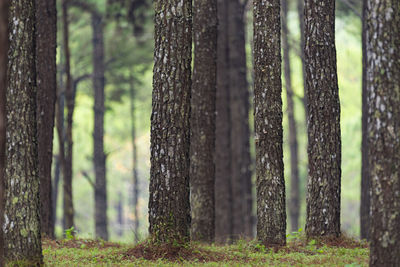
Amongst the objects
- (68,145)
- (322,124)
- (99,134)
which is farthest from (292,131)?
(322,124)

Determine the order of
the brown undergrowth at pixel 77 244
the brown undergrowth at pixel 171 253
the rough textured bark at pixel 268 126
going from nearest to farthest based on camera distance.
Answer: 1. the brown undergrowth at pixel 171 253
2. the rough textured bark at pixel 268 126
3. the brown undergrowth at pixel 77 244

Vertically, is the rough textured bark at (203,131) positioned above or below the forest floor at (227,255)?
above

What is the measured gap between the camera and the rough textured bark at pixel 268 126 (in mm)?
9656

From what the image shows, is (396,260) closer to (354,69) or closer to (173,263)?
(173,263)

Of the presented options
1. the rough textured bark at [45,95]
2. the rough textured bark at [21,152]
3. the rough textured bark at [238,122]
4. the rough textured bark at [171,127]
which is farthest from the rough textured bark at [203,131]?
the rough textured bark at [238,122]

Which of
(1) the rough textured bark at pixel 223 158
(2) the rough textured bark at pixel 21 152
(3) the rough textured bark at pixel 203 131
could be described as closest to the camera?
(2) the rough textured bark at pixel 21 152

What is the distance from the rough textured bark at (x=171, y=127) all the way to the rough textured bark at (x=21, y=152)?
1.93 metres

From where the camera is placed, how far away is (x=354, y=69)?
118 feet

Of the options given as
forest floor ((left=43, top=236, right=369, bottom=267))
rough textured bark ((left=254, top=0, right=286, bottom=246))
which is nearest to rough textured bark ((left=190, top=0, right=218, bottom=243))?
forest floor ((left=43, top=236, right=369, bottom=267))

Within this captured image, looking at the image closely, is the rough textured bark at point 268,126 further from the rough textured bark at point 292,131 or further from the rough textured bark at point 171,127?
the rough textured bark at point 292,131

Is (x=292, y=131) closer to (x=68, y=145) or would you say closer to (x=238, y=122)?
(x=238, y=122)

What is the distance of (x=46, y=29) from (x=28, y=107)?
216 inches

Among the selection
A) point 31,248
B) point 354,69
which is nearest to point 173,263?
point 31,248

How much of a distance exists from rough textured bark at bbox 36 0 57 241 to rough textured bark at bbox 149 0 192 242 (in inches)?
174
